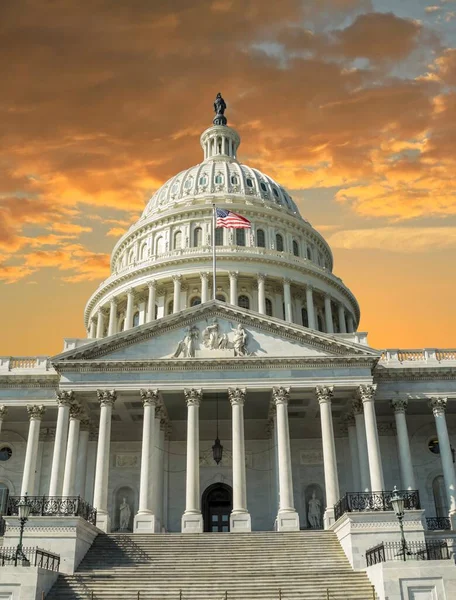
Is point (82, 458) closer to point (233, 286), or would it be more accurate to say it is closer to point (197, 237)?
point (233, 286)

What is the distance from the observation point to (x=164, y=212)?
73500 millimetres

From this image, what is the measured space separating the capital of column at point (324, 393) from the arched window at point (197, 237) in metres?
29.8

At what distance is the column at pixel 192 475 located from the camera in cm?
3950

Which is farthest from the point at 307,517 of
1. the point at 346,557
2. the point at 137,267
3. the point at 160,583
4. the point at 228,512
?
the point at 137,267

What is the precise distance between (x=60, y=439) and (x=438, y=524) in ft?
78.5

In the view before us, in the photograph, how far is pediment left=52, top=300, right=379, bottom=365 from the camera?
146ft

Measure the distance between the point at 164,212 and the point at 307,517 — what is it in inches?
1444

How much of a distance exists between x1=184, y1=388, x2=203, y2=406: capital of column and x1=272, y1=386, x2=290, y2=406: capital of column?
15.1ft

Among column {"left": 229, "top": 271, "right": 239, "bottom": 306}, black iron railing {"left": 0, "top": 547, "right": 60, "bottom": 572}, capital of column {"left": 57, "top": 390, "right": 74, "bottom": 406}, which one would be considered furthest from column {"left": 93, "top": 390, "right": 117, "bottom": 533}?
column {"left": 229, "top": 271, "right": 239, "bottom": 306}

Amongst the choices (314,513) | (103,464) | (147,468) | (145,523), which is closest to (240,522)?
(145,523)

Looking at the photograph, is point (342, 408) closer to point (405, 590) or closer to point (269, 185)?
point (405, 590)

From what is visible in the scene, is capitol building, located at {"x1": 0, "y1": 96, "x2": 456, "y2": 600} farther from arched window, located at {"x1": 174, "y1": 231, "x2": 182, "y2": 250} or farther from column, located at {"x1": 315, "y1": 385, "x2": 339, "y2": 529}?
arched window, located at {"x1": 174, "y1": 231, "x2": 182, "y2": 250}

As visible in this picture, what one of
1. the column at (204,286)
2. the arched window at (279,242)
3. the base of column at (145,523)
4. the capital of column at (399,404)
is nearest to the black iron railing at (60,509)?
the base of column at (145,523)

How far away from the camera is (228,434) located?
168 feet
